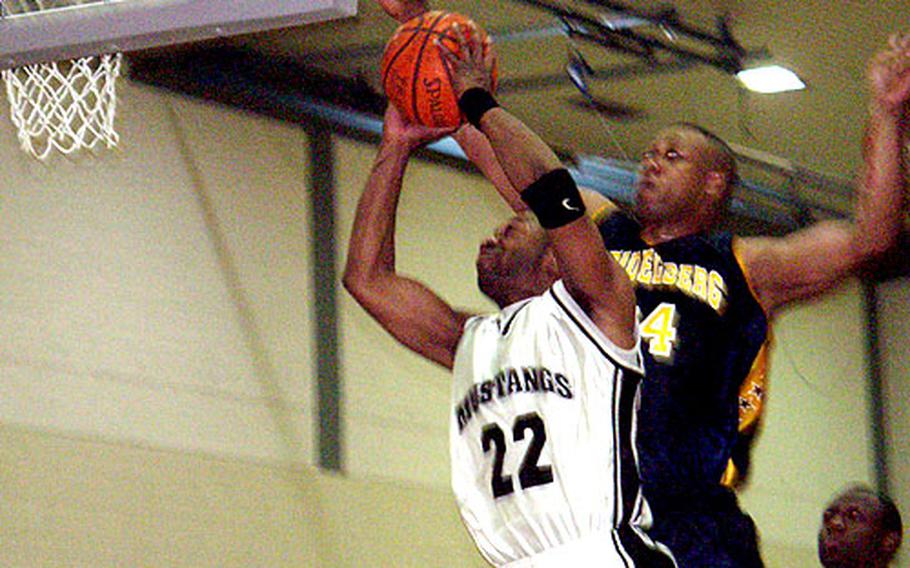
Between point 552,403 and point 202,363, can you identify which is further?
point 202,363

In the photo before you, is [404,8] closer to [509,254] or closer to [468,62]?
[468,62]

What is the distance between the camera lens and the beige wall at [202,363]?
7859 mm

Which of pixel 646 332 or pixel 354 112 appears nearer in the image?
pixel 646 332

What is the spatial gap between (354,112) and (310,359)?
4.85ft

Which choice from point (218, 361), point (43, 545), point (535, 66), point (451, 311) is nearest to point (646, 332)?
point (451, 311)

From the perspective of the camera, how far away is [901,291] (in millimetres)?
12914

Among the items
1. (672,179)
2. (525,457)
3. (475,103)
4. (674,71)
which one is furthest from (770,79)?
(525,457)

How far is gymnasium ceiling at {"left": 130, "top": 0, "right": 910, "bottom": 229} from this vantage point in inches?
343

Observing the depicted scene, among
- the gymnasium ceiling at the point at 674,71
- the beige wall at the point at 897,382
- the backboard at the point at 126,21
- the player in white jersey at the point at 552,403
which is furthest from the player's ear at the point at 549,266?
the beige wall at the point at 897,382

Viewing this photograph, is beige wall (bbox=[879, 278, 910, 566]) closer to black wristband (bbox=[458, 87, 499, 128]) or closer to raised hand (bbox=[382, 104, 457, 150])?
raised hand (bbox=[382, 104, 457, 150])

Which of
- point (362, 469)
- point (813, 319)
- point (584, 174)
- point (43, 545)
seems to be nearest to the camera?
point (43, 545)

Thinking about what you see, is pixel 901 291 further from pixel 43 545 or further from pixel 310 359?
pixel 43 545

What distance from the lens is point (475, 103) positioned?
408 centimetres

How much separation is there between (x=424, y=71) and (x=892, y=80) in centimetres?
118
